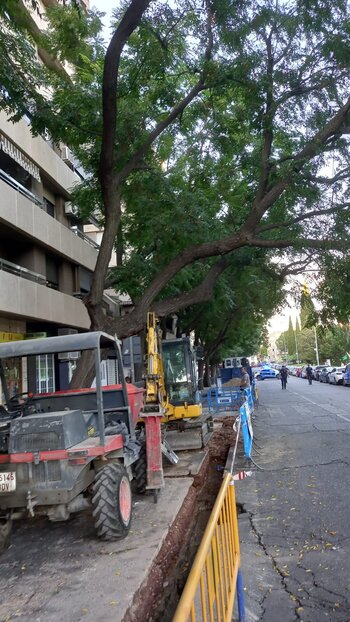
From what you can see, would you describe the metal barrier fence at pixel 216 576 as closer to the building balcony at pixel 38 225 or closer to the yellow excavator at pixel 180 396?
the yellow excavator at pixel 180 396

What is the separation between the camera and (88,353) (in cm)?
1009

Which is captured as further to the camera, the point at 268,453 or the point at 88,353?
the point at 268,453

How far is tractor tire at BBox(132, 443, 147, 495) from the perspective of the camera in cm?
801

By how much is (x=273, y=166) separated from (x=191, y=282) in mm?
6122

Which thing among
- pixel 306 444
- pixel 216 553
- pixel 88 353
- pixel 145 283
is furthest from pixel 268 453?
pixel 216 553

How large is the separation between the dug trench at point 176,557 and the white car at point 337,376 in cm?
2997

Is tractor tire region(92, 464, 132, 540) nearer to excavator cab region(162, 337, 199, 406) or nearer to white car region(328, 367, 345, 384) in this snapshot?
excavator cab region(162, 337, 199, 406)

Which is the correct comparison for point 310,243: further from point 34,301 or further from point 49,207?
point 49,207

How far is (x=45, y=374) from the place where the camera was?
1775 centimetres

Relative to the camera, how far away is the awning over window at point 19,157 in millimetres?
13961

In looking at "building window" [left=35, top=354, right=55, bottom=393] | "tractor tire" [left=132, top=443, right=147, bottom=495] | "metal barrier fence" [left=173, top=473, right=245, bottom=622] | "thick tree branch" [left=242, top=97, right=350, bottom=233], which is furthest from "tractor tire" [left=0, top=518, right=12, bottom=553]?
"building window" [left=35, top=354, right=55, bottom=393]

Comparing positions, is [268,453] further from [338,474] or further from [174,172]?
[174,172]

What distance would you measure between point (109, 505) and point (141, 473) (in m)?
2.50

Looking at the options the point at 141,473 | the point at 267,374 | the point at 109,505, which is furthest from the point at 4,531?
the point at 267,374
